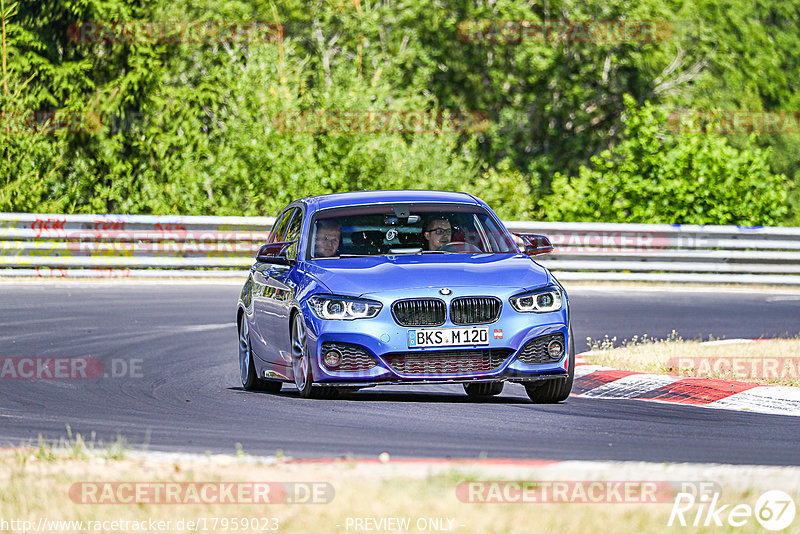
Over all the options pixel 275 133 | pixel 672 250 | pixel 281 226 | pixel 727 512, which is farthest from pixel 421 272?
pixel 275 133

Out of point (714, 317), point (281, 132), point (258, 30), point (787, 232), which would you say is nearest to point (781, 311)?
point (714, 317)

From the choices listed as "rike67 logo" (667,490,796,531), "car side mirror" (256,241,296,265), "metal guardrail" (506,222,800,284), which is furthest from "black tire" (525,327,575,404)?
"metal guardrail" (506,222,800,284)

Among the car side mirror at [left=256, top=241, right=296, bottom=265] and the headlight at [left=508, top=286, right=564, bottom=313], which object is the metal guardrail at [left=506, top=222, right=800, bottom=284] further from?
the headlight at [left=508, top=286, right=564, bottom=313]

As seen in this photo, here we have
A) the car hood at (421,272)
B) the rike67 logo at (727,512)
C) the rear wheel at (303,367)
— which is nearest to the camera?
the rike67 logo at (727,512)

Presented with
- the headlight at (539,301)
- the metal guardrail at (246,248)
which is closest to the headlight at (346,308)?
the headlight at (539,301)

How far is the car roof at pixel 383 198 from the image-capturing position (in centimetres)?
1125

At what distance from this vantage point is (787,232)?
24578 millimetres

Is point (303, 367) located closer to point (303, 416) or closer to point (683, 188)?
point (303, 416)

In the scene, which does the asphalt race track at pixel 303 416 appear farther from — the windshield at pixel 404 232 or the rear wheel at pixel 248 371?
the windshield at pixel 404 232

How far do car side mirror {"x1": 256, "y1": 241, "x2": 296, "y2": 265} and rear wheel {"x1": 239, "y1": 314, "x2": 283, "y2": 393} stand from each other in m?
0.97

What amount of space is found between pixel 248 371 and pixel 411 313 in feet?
8.14

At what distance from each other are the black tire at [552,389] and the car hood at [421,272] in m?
0.70

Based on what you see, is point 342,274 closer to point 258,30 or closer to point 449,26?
point 258,30

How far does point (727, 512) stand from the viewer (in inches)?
230
